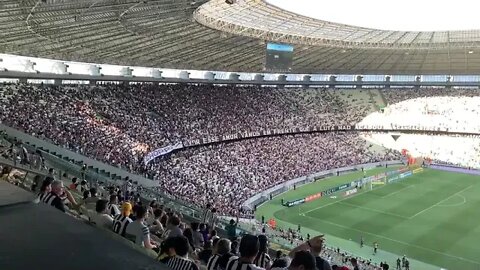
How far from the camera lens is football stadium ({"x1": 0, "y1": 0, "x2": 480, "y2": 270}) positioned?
26.2 metres

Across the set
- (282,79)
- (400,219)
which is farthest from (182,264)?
(282,79)

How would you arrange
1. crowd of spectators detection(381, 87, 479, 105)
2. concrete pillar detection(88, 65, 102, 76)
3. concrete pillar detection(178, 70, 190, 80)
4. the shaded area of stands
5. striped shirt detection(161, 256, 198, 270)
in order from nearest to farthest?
the shaded area of stands, striped shirt detection(161, 256, 198, 270), concrete pillar detection(88, 65, 102, 76), concrete pillar detection(178, 70, 190, 80), crowd of spectators detection(381, 87, 479, 105)

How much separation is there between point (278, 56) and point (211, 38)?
5.65 m

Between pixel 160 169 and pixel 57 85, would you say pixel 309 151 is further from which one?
pixel 57 85

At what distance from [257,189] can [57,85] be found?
54.8 feet

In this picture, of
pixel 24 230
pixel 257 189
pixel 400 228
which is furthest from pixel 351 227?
pixel 24 230

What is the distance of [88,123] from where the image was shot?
33906 millimetres

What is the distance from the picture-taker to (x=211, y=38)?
4181cm

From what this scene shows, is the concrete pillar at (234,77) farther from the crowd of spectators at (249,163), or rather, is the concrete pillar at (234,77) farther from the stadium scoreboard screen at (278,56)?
the stadium scoreboard screen at (278,56)

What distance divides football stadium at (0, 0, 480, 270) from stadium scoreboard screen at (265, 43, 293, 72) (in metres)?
0.13

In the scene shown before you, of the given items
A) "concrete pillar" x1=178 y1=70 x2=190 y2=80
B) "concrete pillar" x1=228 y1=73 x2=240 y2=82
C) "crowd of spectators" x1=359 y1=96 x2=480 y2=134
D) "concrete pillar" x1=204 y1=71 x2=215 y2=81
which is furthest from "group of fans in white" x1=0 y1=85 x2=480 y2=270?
"concrete pillar" x1=228 y1=73 x2=240 y2=82

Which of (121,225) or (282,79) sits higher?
(282,79)

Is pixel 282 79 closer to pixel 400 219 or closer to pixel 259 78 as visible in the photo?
pixel 259 78

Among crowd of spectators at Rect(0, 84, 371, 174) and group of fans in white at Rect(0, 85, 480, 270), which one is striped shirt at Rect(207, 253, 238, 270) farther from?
crowd of spectators at Rect(0, 84, 371, 174)
